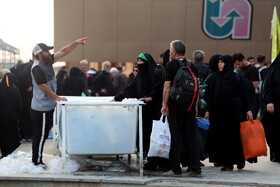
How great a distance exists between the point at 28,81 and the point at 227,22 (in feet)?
35.0

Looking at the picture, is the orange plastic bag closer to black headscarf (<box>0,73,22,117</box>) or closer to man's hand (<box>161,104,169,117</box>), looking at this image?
man's hand (<box>161,104,169,117</box>)

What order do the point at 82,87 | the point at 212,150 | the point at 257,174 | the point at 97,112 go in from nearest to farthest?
the point at 97,112 → the point at 257,174 → the point at 212,150 → the point at 82,87

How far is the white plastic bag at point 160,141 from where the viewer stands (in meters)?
6.06

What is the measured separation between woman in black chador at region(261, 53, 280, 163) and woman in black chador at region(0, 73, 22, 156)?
4.49 m

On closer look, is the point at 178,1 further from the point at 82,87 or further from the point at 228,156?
the point at 228,156

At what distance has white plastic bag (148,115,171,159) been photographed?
6.06m

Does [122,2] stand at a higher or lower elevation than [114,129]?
higher

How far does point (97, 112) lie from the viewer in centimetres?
595

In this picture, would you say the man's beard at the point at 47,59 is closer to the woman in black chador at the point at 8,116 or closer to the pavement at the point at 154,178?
the pavement at the point at 154,178

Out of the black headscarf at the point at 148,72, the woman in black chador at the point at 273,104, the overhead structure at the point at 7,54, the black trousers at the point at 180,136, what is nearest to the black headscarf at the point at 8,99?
the overhead structure at the point at 7,54

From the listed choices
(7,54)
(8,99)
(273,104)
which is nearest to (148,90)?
(273,104)

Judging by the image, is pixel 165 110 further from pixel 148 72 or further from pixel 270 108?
pixel 270 108

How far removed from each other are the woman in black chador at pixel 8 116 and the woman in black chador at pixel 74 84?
7.84ft

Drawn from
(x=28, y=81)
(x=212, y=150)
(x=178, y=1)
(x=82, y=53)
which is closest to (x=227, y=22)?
(x=178, y=1)
